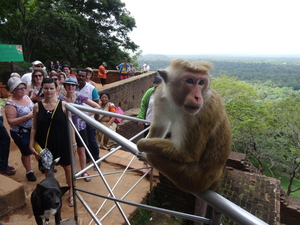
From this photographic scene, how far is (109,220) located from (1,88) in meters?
8.38

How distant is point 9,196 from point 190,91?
291 cm

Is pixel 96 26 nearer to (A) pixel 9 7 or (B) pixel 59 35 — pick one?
(B) pixel 59 35

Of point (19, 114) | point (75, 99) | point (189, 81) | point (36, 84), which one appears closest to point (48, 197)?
point (19, 114)

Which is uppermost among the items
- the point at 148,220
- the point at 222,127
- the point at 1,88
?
the point at 222,127

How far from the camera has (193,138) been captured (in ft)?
Answer: 5.26

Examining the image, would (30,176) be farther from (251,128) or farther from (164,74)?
(251,128)

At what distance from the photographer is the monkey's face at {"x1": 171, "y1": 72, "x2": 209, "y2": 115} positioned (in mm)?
1560

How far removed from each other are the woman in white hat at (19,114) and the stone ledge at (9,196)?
64 centimetres

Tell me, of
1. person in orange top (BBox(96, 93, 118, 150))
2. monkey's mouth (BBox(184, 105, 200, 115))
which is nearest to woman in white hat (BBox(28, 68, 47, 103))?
person in orange top (BBox(96, 93, 118, 150))

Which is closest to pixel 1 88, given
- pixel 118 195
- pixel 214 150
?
pixel 118 195

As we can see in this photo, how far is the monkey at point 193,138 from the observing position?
160cm

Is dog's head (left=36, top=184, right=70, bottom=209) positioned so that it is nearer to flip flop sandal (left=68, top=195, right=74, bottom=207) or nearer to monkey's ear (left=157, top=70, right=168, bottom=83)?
flip flop sandal (left=68, top=195, right=74, bottom=207)

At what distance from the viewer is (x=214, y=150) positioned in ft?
5.39

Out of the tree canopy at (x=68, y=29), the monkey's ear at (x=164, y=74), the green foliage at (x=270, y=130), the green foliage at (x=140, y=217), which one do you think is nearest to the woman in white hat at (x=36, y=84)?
the green foliage at (x=140, y=217)
